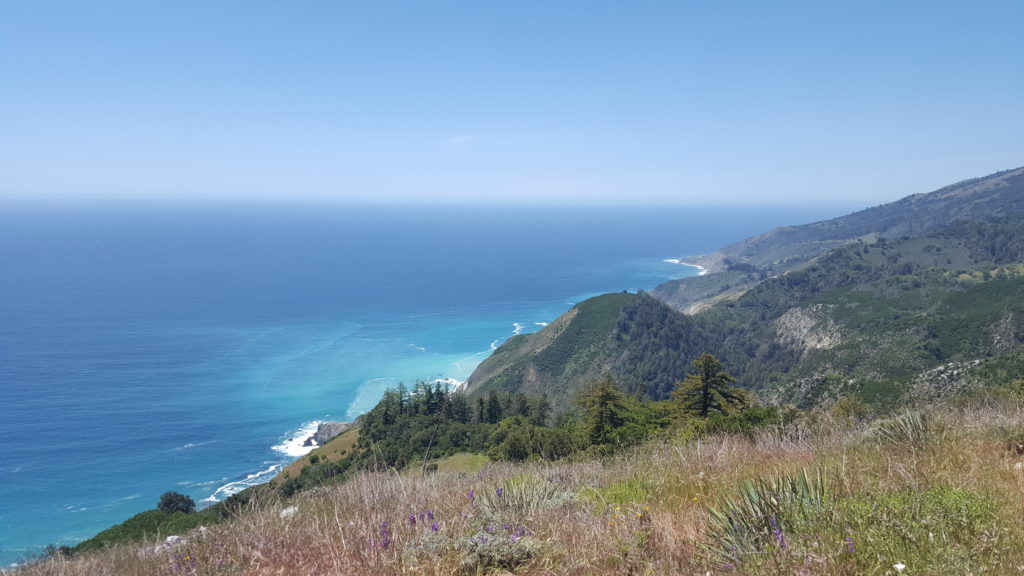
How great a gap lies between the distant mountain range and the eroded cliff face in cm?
32

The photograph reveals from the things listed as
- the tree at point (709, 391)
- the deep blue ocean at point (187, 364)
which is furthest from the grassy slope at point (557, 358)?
the tree at point (709, 391)

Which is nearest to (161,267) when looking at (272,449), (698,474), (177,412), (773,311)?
(177,412)

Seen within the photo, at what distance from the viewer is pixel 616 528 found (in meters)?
3.73

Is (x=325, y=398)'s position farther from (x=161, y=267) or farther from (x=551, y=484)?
(x=161, y=267)

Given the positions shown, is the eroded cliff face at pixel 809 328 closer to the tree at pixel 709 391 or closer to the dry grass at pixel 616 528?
the tree at pixel 709 391

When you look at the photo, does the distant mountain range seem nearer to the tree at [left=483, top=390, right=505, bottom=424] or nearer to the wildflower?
the tree at [left=483, top=390, right=505, bottom=424]

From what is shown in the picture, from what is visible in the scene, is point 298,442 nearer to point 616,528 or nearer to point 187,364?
point 187,364

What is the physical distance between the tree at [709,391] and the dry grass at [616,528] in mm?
25547

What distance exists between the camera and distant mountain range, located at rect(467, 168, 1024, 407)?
6669 centimetres

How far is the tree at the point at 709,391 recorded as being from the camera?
30156mm

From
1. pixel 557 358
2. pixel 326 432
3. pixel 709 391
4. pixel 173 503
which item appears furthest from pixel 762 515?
pixel 557 358

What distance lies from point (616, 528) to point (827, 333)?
119m

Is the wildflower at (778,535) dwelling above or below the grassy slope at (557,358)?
above

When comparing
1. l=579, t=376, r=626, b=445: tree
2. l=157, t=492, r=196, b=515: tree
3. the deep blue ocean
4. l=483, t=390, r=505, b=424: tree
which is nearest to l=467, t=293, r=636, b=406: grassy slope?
the deep blue ocean
